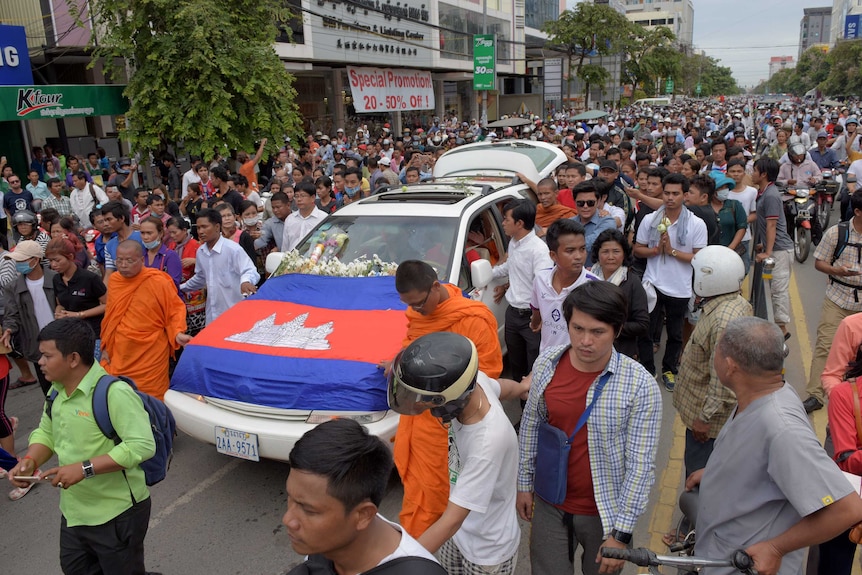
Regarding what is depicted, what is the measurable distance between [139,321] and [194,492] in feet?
4.28

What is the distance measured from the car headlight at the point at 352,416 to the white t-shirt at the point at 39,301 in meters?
3.20

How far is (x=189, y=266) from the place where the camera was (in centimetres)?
636

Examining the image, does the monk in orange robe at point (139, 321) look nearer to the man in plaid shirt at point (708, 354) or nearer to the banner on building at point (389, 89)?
the man in plaid shirt at point (708, 354)

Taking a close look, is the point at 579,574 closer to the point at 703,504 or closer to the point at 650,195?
the point at 703,504

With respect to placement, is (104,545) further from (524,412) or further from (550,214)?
(550,214)

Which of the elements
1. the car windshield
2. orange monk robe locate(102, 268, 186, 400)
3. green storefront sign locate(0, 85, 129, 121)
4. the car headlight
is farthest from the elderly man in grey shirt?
green storefront sign locate(0, 85, 129, 121)

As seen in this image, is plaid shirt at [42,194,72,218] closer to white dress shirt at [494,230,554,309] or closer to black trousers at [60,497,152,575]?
white dress shirt at [494,230,554,309]

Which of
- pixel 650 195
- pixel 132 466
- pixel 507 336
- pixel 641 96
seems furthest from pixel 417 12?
pixel 641 96

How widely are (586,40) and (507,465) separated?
36.4 metres

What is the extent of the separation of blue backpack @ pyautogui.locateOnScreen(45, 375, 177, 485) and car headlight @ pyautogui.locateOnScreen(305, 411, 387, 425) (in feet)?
3.15

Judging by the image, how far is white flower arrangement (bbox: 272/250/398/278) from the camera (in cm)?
531

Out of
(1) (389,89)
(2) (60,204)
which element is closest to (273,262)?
(2) (60,204)

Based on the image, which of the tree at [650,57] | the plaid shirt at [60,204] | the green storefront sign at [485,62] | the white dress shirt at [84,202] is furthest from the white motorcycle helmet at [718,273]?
the tree at [650,57]

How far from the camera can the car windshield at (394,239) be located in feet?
17.6
